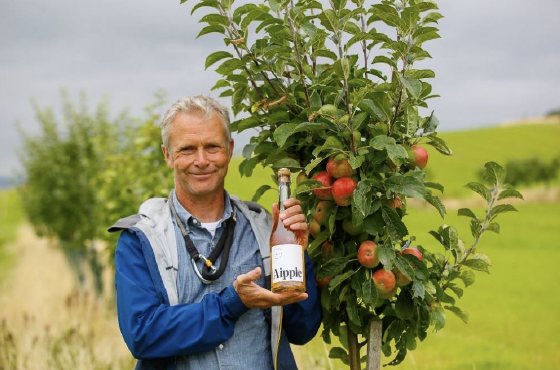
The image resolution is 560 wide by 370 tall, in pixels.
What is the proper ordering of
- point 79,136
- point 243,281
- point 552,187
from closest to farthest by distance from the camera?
1. point 243,281
2. point 79,136
3. point 552,187

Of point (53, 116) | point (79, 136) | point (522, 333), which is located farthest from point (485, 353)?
point (53, 116)

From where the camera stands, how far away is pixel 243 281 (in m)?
2.45

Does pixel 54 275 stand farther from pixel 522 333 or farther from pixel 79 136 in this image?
pixel 522 333

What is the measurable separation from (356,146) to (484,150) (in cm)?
7495

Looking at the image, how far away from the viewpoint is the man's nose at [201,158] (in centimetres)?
277

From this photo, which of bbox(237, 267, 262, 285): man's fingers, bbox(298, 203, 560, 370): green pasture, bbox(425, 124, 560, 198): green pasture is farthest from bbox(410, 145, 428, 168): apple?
bbox(425, 124, 560, 198): green pasture

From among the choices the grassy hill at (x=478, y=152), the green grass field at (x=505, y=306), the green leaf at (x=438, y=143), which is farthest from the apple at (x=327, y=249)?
the grassy hill at (x=478, y=152)

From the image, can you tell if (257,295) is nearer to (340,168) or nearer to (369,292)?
(369,292)

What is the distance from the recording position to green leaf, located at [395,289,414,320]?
273 cm

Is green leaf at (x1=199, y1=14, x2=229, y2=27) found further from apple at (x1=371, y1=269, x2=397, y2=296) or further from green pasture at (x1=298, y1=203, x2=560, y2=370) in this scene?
green pasture at (x1=298, y1=203, x2=560, y2=370)

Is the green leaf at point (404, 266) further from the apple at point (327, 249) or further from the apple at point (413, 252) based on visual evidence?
the apple at point (327, 249)

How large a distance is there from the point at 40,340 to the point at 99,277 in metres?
6.04

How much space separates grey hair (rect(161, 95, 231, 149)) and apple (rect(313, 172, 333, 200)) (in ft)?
1.77

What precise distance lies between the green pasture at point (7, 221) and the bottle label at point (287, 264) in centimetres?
1760
